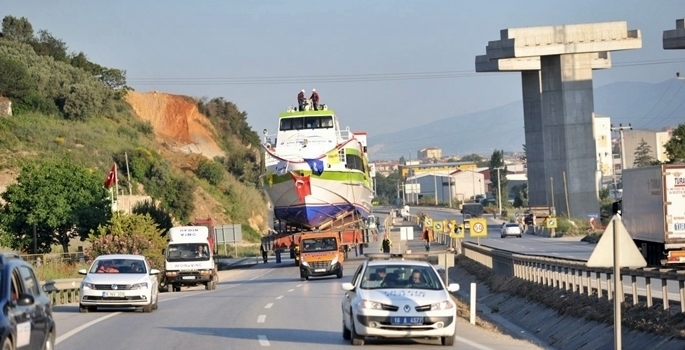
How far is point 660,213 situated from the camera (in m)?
34.6

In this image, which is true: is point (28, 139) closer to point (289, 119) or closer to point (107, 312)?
point (289, 119)

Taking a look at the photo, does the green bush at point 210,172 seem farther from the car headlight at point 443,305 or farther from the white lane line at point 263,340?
the car headlight at point 443,305

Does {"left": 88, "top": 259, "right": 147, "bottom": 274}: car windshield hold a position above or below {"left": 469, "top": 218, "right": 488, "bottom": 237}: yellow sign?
above

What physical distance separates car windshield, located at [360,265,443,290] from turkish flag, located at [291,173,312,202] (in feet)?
128

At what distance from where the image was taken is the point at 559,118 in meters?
93.6

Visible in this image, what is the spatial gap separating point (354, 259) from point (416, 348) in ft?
152

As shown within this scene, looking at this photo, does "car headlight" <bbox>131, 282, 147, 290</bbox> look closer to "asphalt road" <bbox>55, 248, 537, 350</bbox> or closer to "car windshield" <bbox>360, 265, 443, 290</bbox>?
"asphalt road" <bbox>55, 248, 537, 350</bbox>

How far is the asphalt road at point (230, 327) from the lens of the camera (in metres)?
18.9

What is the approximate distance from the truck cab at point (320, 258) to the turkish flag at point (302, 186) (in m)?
11.6

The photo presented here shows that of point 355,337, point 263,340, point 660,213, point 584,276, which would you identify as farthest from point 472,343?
point 660,213

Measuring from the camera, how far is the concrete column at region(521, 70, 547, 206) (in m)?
99.4

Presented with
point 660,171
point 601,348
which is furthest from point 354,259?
point 601,348

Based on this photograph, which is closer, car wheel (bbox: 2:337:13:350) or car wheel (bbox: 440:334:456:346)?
car wheel (bbox: 2:337:13:350)

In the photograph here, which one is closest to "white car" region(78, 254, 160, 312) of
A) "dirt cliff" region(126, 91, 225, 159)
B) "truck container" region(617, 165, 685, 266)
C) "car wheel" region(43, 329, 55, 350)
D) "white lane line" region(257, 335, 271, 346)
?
"white lane line" region(257, 335, 271, 346)
